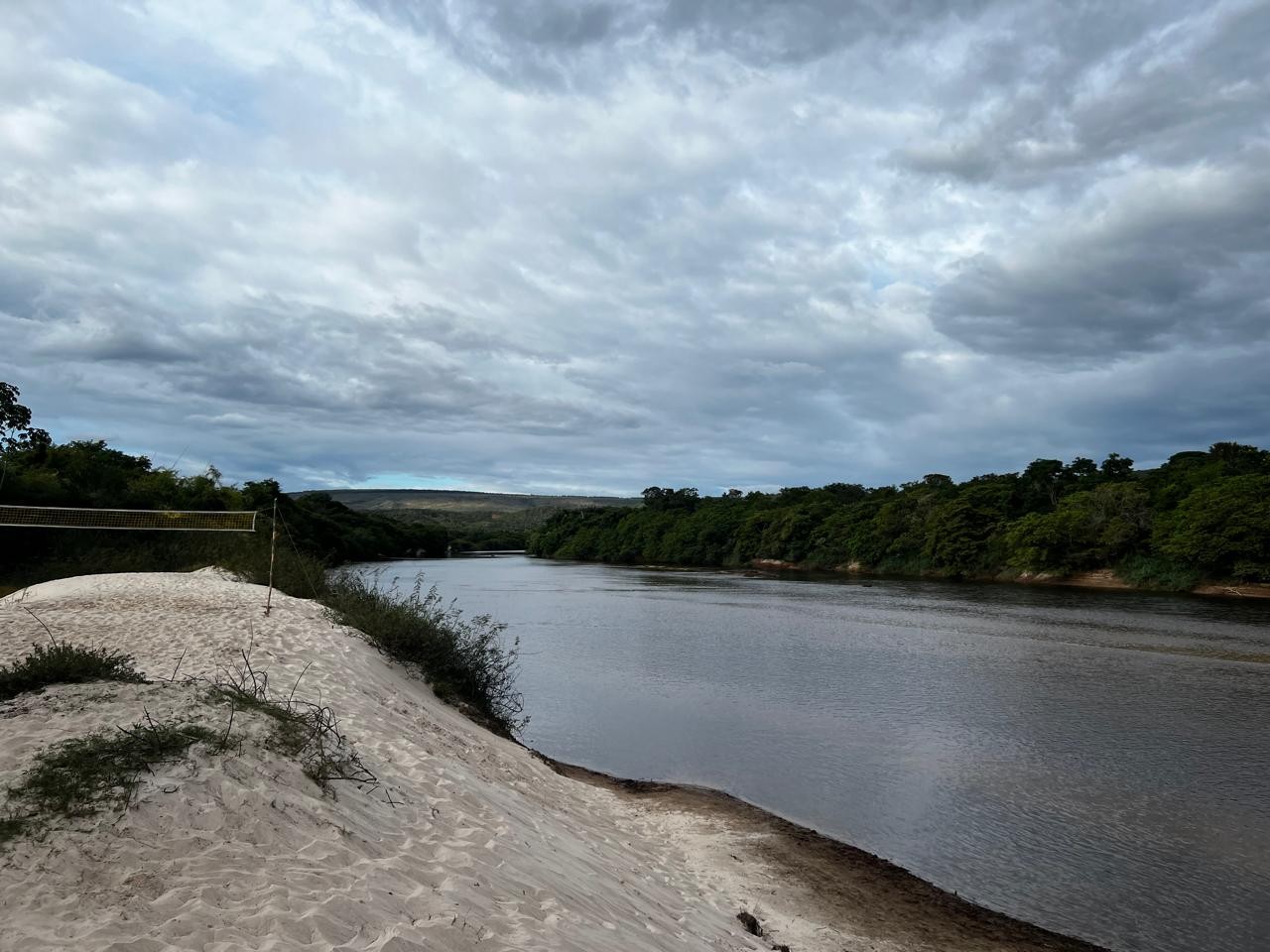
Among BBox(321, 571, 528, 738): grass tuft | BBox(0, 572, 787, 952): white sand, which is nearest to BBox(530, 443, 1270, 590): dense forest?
BBox(321, 571, 528, 738): grass tuft

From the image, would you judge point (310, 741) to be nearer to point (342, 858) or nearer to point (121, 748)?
point (121, 748)

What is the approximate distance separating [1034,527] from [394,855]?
62414mm

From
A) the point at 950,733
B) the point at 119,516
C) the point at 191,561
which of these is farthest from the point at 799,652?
the point at 119,516

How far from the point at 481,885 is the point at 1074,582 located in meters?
60.6

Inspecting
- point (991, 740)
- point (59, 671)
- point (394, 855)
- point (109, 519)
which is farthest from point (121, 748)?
point (109, 519)

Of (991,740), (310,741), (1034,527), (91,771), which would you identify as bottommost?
(991,740)

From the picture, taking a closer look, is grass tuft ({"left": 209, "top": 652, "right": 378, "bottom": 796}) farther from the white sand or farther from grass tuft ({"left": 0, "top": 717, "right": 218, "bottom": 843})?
grass tuft ({"left": 0, "top": 717, "right": 218, "bottom": 843})

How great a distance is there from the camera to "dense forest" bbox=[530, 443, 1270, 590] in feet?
157

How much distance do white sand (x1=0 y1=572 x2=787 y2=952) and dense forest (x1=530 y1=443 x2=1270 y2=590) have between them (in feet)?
165

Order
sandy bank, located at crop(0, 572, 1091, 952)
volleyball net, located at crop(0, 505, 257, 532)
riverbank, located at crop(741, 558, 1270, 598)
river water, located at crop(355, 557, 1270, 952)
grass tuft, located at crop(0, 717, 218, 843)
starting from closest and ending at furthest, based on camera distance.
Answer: sandy bank, located at crop(0, 572, 1091, 952) < grass tuft, located at crop(0, 717, 218, 843) < river water, located at crop(355, 557, 1270, 952) < volleyball net, located at crop(0, 505, 257, 532) < riverbank, located at crop(741, 558, 1270, 598)

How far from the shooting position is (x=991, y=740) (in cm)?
1579

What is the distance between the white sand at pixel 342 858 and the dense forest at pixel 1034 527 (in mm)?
50320

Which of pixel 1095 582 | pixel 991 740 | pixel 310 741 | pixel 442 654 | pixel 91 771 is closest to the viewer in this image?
pixel 91 771

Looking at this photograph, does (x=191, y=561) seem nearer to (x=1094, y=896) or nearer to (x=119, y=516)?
(x=119, y=516)
